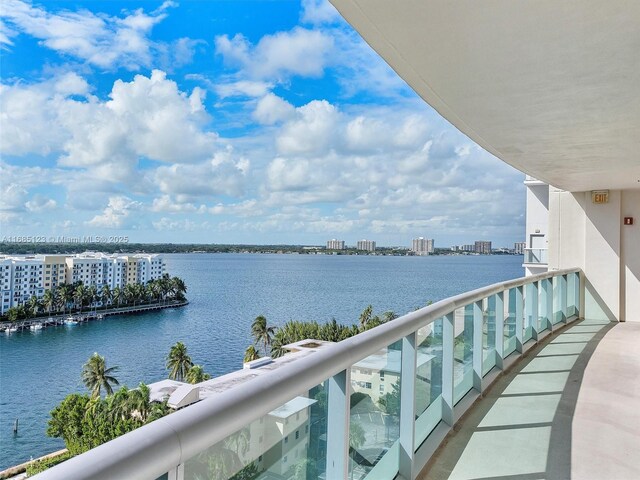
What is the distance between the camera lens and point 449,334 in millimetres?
2965

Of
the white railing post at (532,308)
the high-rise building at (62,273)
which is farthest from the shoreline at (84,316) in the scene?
the white railing post at (532,308)

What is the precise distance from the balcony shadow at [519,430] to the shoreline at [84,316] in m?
79.5

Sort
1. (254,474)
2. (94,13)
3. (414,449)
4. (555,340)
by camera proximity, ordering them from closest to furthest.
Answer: (254,474) < (414,449) < (555,340) < (94,13)

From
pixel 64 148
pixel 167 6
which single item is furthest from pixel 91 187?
pixel 167 6

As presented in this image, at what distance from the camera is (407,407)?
2266 mm

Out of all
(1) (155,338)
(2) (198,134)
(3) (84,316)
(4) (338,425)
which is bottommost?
(1) (155,338)

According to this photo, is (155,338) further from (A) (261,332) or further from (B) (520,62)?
(B) (520,62)

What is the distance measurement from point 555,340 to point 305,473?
5468 millimetres

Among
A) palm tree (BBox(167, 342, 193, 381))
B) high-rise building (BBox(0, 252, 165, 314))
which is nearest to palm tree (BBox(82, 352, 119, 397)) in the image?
palm tree (BBox(167, 342, 193, 381))

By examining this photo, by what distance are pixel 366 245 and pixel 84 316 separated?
69.2m

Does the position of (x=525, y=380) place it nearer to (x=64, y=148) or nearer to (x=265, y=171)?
(x=265, y=171)

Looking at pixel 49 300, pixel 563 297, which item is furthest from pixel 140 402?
pixel 49 300

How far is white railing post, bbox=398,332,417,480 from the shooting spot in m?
2.22

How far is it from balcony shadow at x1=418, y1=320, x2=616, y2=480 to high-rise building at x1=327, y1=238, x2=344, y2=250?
118 m
